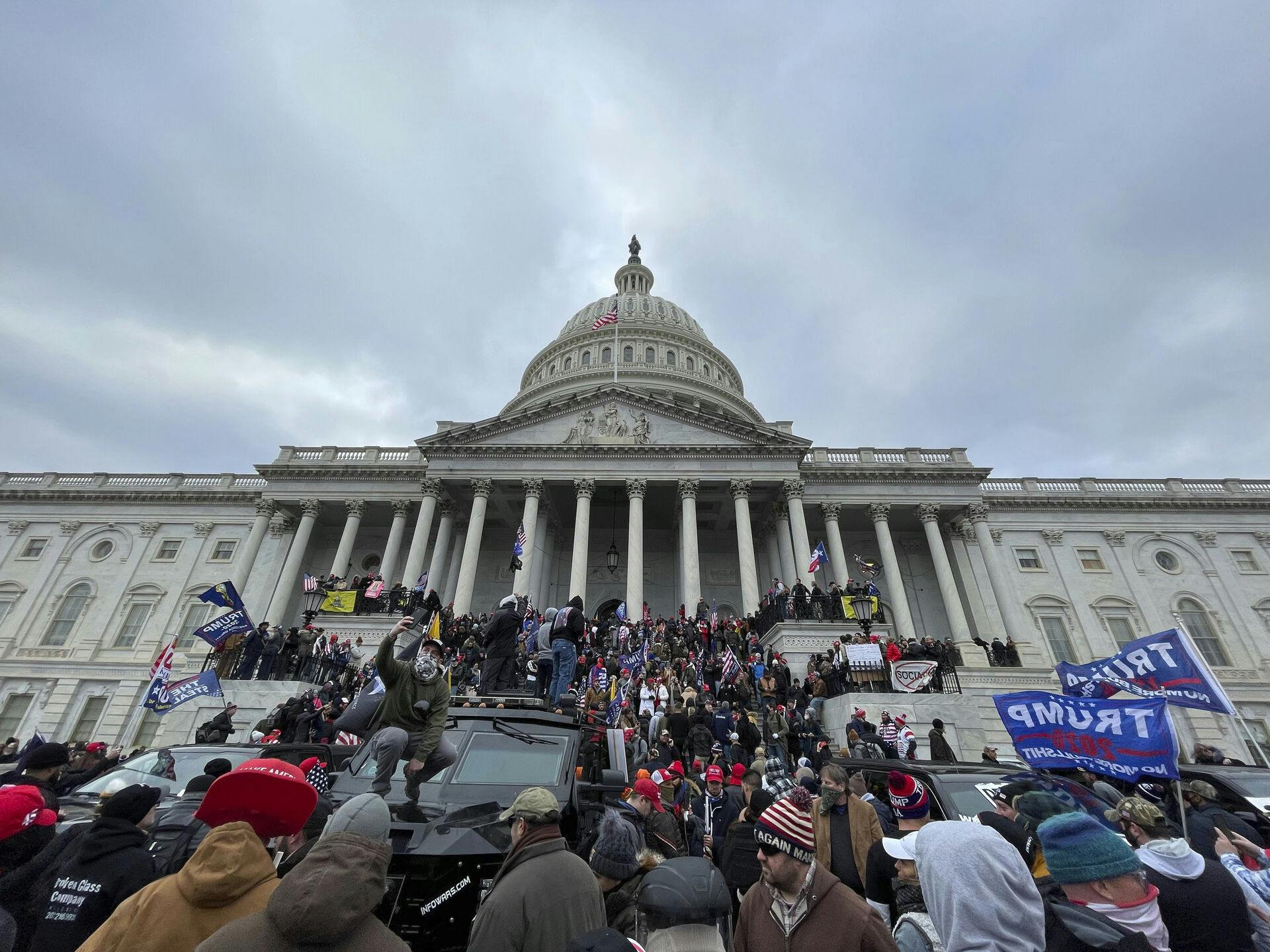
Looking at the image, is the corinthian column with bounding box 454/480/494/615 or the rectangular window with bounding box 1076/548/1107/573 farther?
the rectangular window with bounding box 1076/548/1107/573

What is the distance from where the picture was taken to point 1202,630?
31297 millimetres

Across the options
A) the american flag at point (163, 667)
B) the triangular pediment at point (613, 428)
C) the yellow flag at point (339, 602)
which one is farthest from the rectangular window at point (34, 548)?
the american flag at point (163, 667)

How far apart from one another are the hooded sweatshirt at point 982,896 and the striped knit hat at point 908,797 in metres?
2.19

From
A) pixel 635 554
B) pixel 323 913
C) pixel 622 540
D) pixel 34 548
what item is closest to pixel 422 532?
pixel 635 554

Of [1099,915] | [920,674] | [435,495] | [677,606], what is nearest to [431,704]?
[1099,915]

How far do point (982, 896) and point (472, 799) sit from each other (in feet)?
14.4

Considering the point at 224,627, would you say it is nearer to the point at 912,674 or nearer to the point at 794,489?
the point at 912,674

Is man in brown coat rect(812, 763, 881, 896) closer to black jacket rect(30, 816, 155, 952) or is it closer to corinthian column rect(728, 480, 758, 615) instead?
black jacket rect(30, 816, 155, 952)

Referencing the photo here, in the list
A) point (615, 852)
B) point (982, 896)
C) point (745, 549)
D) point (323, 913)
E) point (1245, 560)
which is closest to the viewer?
point (323, 913)

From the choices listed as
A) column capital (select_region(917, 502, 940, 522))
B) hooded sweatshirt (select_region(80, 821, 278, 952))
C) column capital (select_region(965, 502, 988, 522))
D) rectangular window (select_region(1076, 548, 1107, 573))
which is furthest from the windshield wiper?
rectangular window (select_region(1076, 548, 1107, 573))

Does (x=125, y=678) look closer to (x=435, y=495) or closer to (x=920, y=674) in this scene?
(x=435, y=495)

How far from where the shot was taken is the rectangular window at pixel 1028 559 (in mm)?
33219

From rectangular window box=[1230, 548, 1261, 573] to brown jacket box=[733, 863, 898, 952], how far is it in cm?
4349

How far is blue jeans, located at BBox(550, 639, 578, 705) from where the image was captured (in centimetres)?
1105
